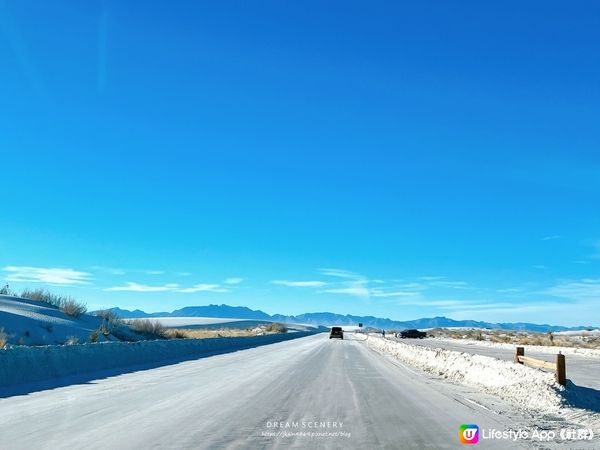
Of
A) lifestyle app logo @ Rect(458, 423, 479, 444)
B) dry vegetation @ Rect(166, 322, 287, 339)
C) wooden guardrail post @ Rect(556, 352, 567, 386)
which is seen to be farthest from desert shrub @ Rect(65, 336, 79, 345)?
lifestyle app logo @ Rect(458, 423, 479, 444)

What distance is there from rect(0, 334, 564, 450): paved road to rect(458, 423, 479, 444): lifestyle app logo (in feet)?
0.44

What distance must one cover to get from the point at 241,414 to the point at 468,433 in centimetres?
417

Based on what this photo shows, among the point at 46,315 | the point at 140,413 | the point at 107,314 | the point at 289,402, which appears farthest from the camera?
the point at 107,314

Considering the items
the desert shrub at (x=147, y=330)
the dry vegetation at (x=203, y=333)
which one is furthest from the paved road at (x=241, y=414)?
the dry vegetation at (x=203, y=333)

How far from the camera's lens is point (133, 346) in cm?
2714

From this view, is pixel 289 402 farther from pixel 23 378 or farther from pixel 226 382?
pixel 23 378

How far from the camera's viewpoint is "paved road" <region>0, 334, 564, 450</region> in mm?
8344

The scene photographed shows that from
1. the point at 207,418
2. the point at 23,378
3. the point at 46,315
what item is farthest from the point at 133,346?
the point at 207,418

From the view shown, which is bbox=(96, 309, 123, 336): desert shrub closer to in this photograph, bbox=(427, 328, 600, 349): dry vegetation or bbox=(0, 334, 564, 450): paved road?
bbox=(0, 334, 564, 450): paved road

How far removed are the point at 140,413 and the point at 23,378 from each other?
786 cm

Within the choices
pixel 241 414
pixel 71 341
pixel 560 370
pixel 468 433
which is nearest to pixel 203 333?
pixel 71 341

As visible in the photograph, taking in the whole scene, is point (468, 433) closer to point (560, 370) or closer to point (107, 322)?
point (560, 370)

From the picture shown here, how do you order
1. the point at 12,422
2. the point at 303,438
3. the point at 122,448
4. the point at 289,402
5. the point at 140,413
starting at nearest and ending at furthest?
the point at 122,448 → the point at 303,438 → the point at 12,422 → the point at 140,413 → the point at 289,402

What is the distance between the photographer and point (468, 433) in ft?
29.9
